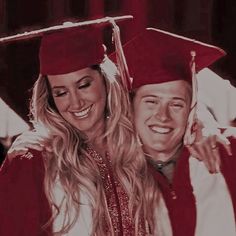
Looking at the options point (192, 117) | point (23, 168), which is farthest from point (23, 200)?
point (192, 117)

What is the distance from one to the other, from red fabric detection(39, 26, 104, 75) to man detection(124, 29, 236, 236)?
0.30 feet

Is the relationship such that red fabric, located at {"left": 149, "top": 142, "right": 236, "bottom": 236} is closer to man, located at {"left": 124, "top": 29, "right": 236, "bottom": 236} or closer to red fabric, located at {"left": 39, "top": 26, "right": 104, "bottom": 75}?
man, located at {"left": 124, "top": 29, "right": 236, "bottom": 236}

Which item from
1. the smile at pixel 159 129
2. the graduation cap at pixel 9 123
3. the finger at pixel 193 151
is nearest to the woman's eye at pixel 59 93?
the graduation cap at pixel 9 123

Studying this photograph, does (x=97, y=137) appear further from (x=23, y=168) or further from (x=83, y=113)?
(x=23, y=168)

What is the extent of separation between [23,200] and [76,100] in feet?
1.01

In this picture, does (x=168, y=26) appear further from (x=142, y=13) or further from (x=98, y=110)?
(x=98, y=110)

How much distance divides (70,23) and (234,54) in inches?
18.7

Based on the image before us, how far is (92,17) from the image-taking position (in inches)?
61.3

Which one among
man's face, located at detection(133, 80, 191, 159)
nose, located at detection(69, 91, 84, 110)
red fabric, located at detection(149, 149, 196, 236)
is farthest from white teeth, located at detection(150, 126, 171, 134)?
nose, located at detection(69, 91, 84, 110)

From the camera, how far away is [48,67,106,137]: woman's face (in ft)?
5.06

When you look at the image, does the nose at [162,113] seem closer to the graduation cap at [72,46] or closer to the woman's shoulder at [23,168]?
the graduation cap at [72,46]

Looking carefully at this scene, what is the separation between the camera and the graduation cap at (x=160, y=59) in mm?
1550

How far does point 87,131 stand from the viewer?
1567mm

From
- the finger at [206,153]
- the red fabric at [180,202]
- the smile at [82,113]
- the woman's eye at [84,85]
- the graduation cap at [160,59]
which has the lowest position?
the red fabric at [180,202]
